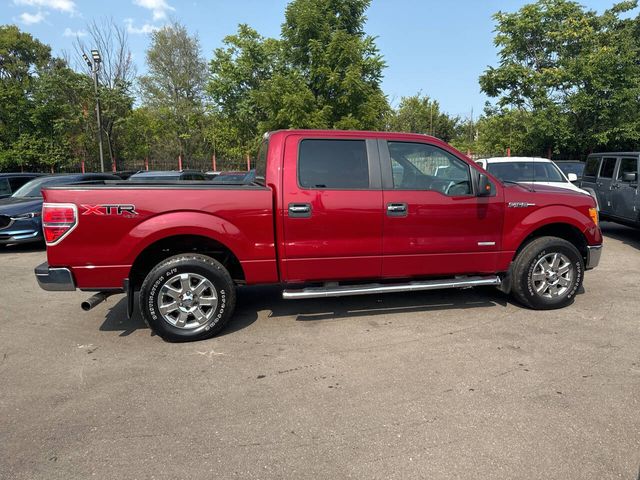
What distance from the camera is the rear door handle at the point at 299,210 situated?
14.4 feet

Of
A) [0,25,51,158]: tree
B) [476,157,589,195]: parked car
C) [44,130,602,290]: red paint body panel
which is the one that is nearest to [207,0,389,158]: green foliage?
[476,157,589,195]: parked car

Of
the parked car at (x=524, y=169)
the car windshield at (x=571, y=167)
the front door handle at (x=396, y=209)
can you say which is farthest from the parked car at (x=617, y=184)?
the car windshield at (x=571, y=167)

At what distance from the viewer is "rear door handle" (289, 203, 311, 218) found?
439cm

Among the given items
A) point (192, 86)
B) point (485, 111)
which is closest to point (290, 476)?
point (485, 111)

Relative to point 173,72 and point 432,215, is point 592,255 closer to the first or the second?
point 432,215

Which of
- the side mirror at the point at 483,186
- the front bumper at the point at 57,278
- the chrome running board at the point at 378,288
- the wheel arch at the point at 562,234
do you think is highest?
the side mirror at the point at 483,186

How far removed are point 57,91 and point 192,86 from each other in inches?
646

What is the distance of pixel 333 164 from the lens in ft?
15.1

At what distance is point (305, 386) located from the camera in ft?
11.5

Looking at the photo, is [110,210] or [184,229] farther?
[184,229]

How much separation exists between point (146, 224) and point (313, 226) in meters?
1.61

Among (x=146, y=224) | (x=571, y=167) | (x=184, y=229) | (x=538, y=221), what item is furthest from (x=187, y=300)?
(x=571, y=167)

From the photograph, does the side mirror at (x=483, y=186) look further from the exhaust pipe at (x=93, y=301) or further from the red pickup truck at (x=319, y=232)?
the exhaust pipe at (x=93, y=301)

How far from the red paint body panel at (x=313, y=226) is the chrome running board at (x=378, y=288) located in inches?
4.2
